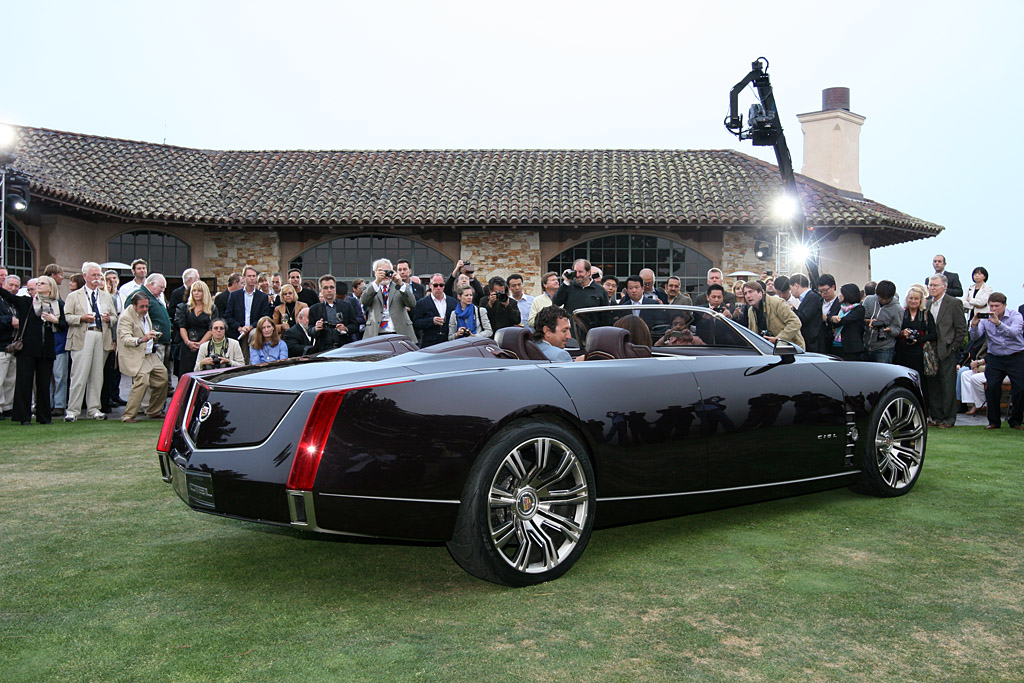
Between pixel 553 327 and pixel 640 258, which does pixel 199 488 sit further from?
pixel 640 258

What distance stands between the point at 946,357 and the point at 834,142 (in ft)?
67.7

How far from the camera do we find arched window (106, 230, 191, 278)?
79.8 ft

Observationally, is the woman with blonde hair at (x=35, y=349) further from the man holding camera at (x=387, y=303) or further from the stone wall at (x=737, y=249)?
the stone wall at (x=737, y=249)

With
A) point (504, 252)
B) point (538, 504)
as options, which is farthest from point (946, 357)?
point (504, 252)

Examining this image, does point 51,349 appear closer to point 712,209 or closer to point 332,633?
point 332,633

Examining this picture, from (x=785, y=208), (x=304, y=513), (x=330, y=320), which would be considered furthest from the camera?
(x=785, y=208)

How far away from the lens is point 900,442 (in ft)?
19.1

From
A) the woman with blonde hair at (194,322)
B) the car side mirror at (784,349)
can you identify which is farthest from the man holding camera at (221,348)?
the car side mirror at (784,349)

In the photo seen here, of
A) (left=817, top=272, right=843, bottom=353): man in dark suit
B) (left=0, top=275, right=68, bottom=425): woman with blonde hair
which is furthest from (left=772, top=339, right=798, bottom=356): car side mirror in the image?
(left=0, top=275, right=68, bottom=425): woman with blonde hair

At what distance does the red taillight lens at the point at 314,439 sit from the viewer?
11.3 ft

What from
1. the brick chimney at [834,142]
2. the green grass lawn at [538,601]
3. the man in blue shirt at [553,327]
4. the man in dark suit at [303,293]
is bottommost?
the green grass lawn at [538,601]

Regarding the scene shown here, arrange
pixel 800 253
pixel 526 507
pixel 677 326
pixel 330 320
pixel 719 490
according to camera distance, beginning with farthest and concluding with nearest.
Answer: pixel 800 253, pixel 330 320, pixel 677 326, pixel 719 490, pixel 526 507

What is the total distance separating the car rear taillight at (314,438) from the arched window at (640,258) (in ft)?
68.8

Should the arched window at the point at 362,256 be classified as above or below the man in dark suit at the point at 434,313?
above
